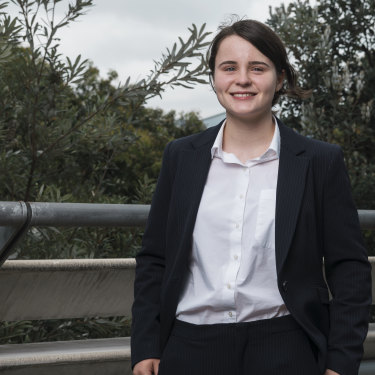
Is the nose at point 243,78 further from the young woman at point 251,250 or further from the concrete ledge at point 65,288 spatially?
the concrete ledge at point 65,288

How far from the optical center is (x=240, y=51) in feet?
7.95

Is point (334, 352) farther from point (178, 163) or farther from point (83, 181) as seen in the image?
point (83, 181)

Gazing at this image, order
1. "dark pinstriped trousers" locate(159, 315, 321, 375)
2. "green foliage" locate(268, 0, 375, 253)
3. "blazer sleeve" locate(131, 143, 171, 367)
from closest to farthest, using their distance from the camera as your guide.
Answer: "dark pinstriped trousers" locate(159, 315, 321, 375) < "blazer sleeve" locate(131, 143, 171, 367) < "green foliage" locate(268, 0, 375, 253)

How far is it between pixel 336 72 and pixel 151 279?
5943 mm

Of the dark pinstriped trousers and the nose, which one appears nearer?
the dark pinstriped trousers

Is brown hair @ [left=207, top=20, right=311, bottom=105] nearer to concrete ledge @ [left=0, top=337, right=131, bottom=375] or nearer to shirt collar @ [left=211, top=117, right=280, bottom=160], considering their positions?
shirt collar @ [left=211, top=117, right=280, bottom=160]

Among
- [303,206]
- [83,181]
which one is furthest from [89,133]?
[303,206]

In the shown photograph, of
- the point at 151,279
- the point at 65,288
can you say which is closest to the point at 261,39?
the point at 151,279

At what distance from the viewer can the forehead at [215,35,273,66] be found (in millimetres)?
2414

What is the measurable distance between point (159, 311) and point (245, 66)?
84 cm

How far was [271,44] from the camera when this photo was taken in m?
2.42

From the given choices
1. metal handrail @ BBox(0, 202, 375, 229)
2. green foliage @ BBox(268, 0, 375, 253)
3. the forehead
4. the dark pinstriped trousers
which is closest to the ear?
the forehead

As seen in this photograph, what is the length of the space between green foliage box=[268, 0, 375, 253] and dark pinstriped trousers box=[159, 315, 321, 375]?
576 cm

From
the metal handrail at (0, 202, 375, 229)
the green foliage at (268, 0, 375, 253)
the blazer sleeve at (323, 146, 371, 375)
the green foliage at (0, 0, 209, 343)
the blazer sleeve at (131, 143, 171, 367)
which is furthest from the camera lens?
the green foliage at (268, 0, 375, 253)
